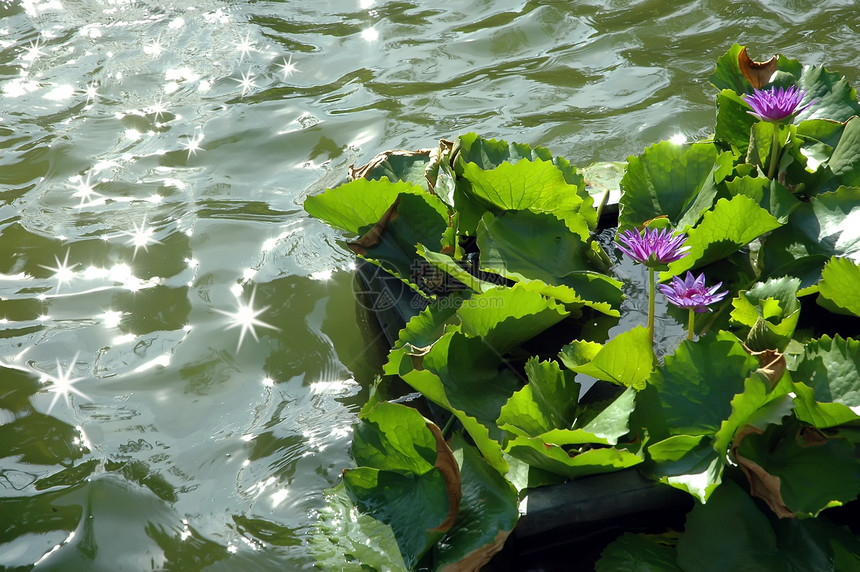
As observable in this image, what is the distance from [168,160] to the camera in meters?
1.86

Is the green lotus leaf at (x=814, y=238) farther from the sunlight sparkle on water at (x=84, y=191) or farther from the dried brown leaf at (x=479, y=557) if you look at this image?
the sunlight sparkle on water at (x=84, y=191)

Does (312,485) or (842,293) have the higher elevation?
(842,293)

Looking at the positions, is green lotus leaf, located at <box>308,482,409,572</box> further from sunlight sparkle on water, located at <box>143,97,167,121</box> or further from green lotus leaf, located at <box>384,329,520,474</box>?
sunlight sparkle on water, located at <box>143,97,167,121</box>

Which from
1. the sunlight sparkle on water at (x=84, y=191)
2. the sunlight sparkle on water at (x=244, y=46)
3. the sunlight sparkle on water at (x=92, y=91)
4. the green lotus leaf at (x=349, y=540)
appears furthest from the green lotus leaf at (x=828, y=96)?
the sunlight sparkle on water at (x=92, y=91)

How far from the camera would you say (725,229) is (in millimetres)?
951

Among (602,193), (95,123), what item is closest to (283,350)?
(602,193)

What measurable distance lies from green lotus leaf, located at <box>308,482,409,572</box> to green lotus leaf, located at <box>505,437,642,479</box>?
18cm

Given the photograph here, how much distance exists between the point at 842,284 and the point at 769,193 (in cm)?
19

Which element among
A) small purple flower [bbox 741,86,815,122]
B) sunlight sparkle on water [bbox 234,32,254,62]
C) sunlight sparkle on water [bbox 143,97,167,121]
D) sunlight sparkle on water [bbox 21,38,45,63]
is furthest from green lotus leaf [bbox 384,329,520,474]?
sunlight sparkle on water [bbox 21,38,45,63]

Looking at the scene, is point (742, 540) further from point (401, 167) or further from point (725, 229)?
point (401, 167)

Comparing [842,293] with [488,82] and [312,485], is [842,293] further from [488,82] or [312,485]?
[488,82]

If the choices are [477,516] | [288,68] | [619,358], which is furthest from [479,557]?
[288,68]

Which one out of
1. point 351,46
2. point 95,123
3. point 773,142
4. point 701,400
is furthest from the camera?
point 351,46

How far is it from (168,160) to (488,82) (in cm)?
91
